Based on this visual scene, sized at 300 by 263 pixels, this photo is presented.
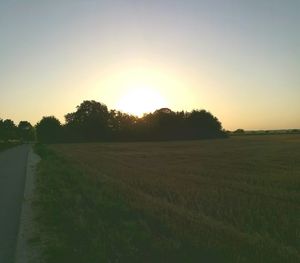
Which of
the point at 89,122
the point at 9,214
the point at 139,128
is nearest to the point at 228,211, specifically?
the point at 9,214

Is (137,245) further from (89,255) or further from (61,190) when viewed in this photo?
(61,190)

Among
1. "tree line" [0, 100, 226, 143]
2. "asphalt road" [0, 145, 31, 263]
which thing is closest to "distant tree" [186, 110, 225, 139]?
"tree line" [0, 100, 226, 143]

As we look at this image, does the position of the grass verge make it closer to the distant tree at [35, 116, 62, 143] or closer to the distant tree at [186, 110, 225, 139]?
the distant tree at [186, 110, 225, 139]

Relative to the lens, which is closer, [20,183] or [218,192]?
[218,192]

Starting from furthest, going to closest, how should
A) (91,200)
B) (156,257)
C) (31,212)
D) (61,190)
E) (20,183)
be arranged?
1. (20,183)
2. (61,190)
3. (91,200)
4. (31,212)
5. (156,257)

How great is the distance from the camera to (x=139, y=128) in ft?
376

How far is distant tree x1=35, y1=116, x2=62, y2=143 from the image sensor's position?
12749cm

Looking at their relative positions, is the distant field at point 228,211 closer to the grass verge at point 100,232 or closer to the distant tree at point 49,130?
the grass verge at point 100,232

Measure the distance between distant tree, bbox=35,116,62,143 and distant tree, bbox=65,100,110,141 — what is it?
10.9ft

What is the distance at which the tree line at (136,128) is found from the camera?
113000 mm

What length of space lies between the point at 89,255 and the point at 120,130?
11008 cm

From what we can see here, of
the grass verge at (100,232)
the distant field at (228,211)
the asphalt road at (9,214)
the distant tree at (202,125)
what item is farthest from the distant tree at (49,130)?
the grass verge at (100,232)

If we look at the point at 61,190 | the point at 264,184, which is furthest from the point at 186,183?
the point at 61,190

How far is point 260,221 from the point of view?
9.98 metres
